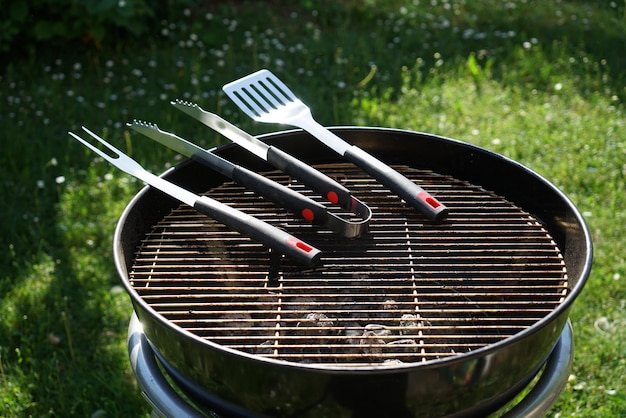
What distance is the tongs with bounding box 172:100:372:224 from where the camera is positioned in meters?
1.82

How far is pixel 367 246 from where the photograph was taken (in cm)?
185

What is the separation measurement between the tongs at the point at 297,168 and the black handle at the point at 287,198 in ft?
0.17

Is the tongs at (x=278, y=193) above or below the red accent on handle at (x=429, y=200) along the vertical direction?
below

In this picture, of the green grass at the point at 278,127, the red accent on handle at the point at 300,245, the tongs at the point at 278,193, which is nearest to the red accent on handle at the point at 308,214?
the tongs at the point at 278,193

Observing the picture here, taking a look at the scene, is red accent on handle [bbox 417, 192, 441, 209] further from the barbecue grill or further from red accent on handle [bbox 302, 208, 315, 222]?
red accent on handle [bbox 302, 208, 315, 222]

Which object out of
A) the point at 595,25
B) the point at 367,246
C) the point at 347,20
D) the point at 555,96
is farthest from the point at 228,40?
the point at 367,246

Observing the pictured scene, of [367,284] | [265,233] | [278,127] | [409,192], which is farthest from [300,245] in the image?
[278,127]

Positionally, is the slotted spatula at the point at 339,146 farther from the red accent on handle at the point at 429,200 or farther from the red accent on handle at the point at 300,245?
the red accent on handle at the point at 300,245

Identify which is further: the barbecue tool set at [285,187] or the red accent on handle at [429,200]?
the red accent on handle at [429,200]

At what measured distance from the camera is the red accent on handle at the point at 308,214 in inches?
70.4

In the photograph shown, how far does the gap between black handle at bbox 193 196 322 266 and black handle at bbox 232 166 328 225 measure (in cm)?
10

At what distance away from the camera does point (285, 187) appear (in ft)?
6.10

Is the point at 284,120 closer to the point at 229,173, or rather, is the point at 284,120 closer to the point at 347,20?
the point at 229,173

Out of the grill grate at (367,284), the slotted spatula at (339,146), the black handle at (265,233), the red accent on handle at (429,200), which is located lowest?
the grill grate at (367,284)
